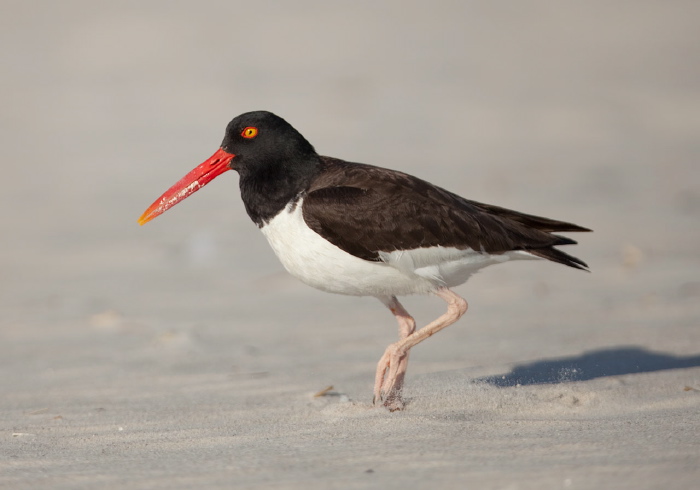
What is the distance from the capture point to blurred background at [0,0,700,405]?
673cm

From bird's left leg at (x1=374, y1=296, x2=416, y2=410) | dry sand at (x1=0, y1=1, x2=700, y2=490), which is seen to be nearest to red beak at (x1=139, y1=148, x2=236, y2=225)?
dry sand at (x1=0, y1=1, x2=700, y2=490)

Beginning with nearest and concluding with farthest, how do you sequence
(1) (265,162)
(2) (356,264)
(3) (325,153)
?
(2) (356,264), (1) (265,162), (3) (325,153)

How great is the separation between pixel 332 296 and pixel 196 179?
271 cm

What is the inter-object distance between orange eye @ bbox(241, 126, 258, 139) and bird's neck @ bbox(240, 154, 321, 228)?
0.60 ft

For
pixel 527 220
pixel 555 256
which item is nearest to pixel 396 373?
pixel 555 256

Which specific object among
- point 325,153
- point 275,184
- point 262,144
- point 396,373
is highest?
point 325,153

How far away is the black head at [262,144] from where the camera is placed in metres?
5.25

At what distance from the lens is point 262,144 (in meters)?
5.31

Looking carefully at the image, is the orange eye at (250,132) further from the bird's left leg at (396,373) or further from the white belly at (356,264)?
the bird's left leg at (396,373)

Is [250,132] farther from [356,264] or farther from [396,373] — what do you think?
[396,373]

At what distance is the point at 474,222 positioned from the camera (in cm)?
518

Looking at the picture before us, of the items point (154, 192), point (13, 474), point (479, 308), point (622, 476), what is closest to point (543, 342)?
point (479, 308)

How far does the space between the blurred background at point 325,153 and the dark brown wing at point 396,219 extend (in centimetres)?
97

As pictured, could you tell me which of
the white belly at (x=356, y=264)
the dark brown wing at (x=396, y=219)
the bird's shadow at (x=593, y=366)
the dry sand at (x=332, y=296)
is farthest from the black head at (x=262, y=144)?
the bird's shadow at (x=593, y=366)
